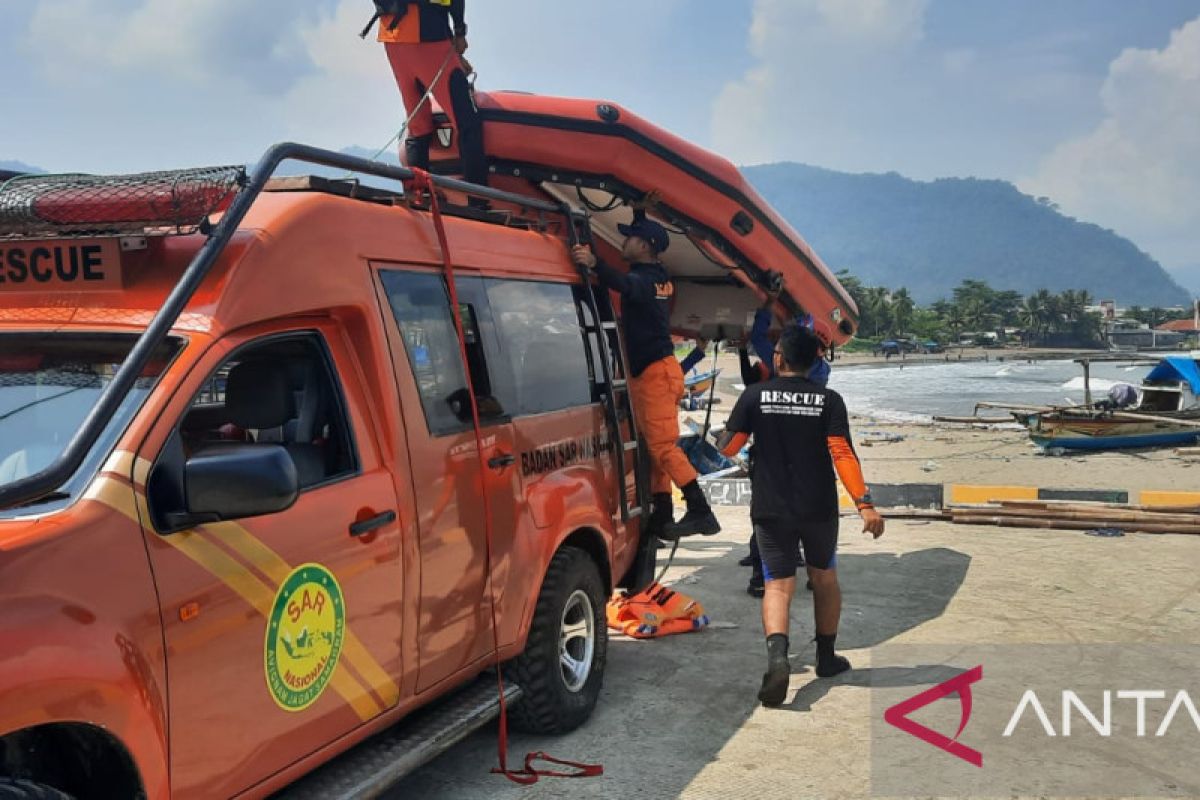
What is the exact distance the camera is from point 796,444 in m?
5.41

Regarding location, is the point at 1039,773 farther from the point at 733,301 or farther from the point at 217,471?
the point at 733,301

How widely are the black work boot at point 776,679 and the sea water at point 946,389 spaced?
26317 mm

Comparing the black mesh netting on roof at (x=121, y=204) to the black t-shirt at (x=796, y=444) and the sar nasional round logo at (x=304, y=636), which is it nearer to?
the sar nasional round logo at (x=304, y=636)

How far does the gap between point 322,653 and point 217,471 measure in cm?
88

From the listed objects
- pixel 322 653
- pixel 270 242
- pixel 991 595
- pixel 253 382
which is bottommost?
pixel 991 595

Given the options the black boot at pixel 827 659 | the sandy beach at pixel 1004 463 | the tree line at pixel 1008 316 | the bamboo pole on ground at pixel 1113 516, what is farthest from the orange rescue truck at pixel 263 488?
the tree line at pixel 1008 316

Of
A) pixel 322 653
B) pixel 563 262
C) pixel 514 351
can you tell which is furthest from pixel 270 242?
pixel 563 262

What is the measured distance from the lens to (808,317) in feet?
26.6

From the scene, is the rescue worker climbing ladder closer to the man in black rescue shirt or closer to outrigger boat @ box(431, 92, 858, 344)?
outrigger boat @ box(431, 92, 858, 344)

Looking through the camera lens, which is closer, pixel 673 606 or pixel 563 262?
pixel 563 262

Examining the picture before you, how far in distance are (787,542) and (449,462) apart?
7.65 ft

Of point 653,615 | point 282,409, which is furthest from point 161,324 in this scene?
point 653,615

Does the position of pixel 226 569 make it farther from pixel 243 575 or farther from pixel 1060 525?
pixel 1060 525

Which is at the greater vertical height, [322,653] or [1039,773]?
[322,653]
